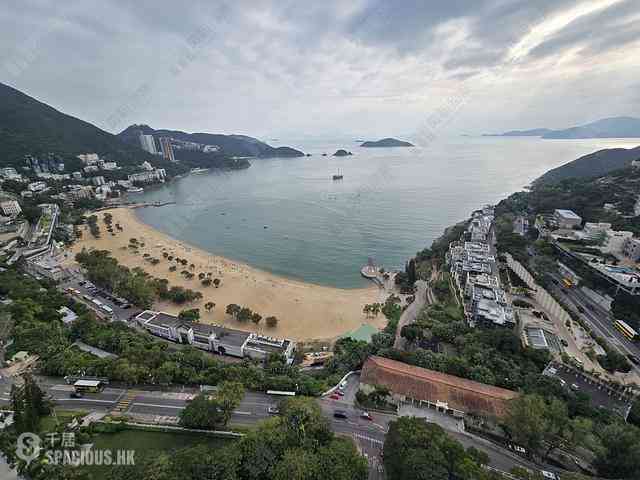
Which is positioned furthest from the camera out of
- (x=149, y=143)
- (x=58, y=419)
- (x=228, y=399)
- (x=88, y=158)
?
(x=149, y=143)

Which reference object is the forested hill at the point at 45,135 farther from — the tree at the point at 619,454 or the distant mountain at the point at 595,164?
the distant mountain at the point at 595,164

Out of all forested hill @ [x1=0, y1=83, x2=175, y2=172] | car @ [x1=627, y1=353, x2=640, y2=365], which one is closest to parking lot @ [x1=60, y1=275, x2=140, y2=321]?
car @ [x1=627, y1=353, x2=640, y2=365]

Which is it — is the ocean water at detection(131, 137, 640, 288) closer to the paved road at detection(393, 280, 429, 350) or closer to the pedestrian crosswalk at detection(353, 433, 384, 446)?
the paved road at detection(393, 280, 429, 350)

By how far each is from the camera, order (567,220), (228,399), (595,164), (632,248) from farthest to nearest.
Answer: (595,164)
(567,220)
(632,248)
(228,399)

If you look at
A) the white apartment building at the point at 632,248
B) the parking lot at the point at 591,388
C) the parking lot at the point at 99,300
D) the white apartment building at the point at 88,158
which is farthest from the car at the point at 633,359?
the white apartment building at the point at 88,158

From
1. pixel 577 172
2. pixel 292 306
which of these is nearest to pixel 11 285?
pixel 292 306

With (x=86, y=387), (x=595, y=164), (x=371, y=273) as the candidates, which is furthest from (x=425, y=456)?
(x=595, y=164)

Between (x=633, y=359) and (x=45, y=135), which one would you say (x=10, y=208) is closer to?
(x=45, y=135)
